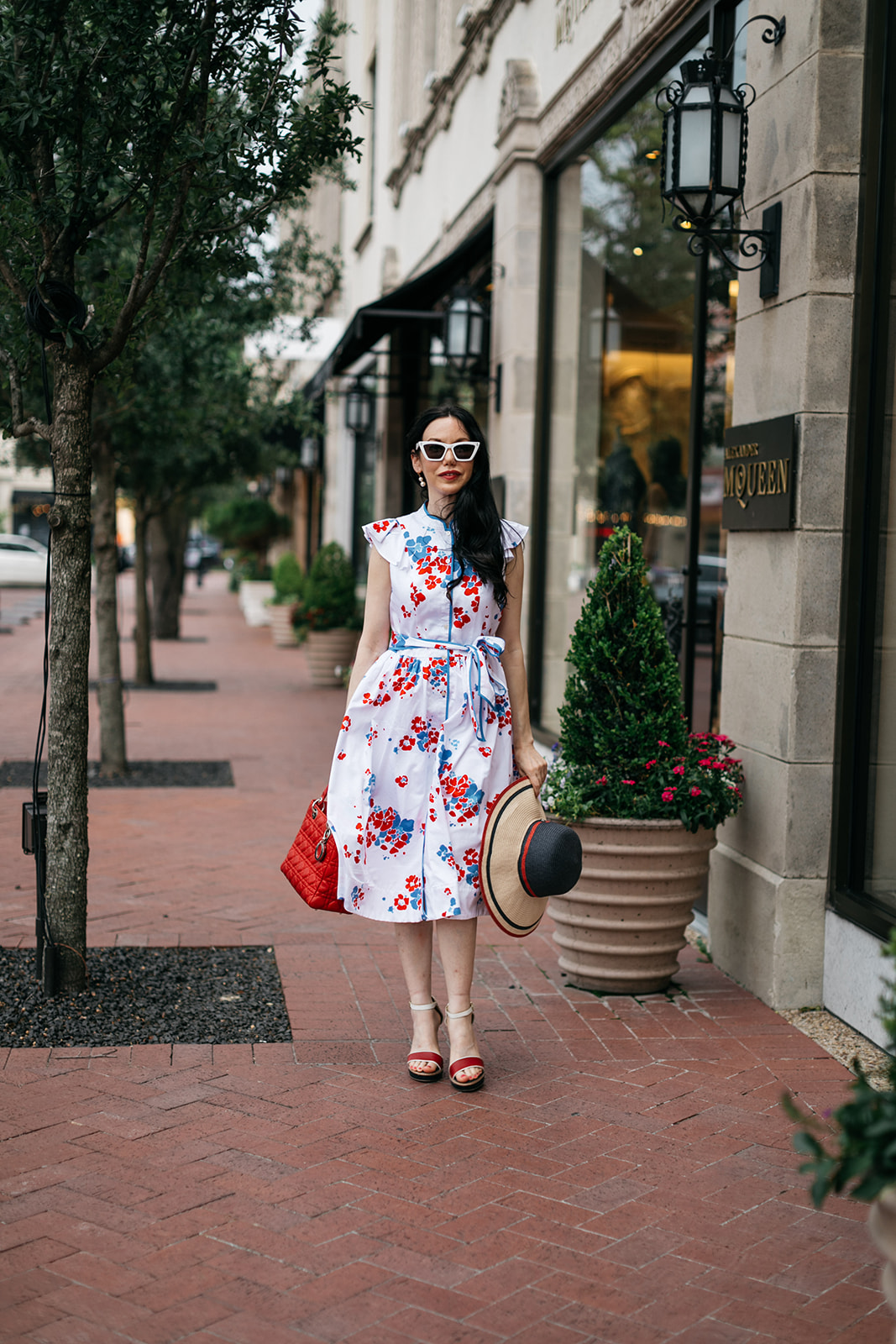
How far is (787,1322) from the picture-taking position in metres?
2.81

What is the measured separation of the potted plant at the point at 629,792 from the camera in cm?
473

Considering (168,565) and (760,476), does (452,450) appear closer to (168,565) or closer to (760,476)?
(760,476)

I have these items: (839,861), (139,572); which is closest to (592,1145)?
(839,861)

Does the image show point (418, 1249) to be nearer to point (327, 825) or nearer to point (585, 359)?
point (327, 825)

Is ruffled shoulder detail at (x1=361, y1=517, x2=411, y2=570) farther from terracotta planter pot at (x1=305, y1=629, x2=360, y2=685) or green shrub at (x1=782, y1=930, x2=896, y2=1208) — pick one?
terracotta planter pot at (x1=305, y1=629, x2=360, y2=685)

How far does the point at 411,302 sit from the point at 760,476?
6.99 m

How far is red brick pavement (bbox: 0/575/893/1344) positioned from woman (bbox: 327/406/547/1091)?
0.42 metres

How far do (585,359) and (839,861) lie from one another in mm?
4717

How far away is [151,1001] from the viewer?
15.4 feet

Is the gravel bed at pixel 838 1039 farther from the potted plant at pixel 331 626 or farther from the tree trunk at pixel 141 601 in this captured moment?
the potted plant at pixel 331 626

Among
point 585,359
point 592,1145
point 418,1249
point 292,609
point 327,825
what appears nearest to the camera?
point 418,1249

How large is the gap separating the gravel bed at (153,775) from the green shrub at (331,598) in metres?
5.62

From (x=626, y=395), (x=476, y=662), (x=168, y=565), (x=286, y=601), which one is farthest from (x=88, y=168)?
(x=286, y=601)

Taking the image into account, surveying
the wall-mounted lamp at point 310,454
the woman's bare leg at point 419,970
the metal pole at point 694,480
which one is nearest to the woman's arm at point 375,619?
the woman's bare leg at point 419,970
